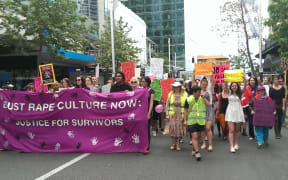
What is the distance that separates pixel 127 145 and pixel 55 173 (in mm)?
1944

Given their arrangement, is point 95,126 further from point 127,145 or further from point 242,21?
point 242,21

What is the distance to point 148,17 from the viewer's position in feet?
278

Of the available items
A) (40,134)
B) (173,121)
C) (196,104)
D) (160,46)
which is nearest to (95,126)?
(40,134)

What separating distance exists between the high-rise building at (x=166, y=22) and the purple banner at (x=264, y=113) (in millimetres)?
75850

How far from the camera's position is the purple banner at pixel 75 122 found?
680 cm

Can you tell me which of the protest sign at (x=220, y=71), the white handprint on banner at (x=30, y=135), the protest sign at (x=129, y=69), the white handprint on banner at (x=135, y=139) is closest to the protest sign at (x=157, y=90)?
the protest sign at (x=220, y=71)

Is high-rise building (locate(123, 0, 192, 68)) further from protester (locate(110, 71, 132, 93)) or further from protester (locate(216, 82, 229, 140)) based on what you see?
protester (locate(110, 71, 132, 93))

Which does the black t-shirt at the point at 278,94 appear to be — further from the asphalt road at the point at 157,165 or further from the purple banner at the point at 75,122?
the purple banner at the point at 75,122

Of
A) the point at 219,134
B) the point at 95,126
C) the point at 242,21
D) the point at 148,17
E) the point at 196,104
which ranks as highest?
the point at 148,17

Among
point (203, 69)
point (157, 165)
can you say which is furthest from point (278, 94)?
point (157, 165)

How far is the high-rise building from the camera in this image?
8281 cm

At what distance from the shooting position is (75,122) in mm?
7008

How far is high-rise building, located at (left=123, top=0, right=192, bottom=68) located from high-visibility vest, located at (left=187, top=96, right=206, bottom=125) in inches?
3025

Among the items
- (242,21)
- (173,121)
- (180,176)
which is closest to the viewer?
(180,176)
